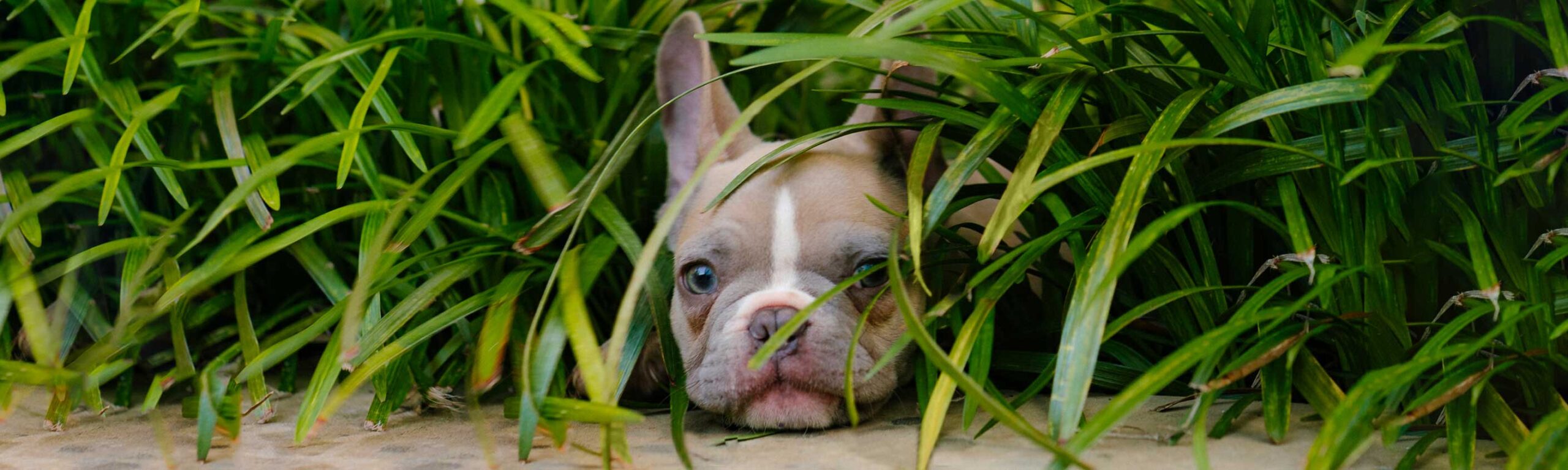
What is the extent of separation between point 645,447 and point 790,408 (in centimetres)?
28

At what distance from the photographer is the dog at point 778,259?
206 cm

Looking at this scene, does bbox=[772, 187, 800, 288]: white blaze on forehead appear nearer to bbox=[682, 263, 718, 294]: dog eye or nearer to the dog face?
the dog face

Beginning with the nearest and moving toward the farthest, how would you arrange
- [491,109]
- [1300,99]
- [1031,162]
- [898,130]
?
[1300,99] → [1031,162] → [491,109] → [898,130]

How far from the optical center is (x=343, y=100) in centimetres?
309

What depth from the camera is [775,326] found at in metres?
2.03

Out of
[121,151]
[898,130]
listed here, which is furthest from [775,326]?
[121,151]

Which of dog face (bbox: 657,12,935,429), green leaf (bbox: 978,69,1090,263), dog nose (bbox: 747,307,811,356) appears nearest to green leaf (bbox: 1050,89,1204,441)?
green leaf (bbox: 978,69,1090,263)

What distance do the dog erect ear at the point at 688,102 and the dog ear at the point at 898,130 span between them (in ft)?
1.10

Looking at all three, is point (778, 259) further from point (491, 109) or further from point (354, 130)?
point (354, 130)

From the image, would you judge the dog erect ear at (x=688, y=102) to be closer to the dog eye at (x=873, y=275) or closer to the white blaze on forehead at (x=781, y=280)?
the white blaze on forehead at (x=781, y=280)

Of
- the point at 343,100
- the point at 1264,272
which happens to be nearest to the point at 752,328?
the point at 1264,272

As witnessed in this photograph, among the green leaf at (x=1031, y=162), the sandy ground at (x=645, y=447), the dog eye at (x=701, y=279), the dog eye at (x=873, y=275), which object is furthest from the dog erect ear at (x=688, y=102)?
the green leaf at (x=1031, y=162)

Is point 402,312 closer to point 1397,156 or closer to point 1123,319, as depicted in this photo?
point 1123,319

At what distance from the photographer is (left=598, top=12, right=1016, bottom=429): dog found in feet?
6.77
